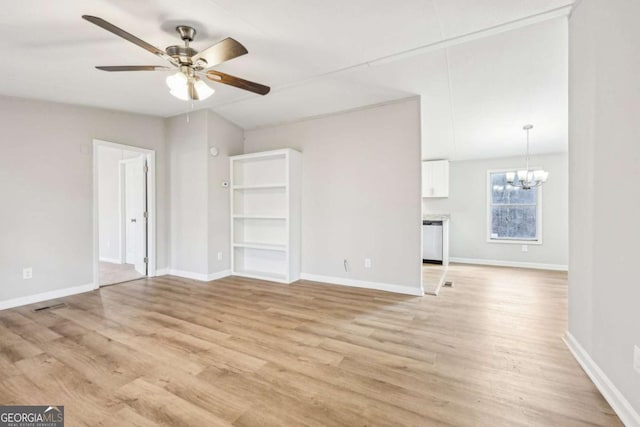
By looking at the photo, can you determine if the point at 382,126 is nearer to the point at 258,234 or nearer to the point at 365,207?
the point at 365,207

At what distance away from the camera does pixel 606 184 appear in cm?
170

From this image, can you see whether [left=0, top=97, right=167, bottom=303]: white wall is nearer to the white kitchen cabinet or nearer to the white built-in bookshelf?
the white built-in bookshelf

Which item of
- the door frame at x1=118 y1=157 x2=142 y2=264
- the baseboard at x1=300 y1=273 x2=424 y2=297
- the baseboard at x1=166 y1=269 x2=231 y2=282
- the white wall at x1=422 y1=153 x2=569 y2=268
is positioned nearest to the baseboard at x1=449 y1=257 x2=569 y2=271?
the white wall at x1=422 y1=153 x2=569 y2=268

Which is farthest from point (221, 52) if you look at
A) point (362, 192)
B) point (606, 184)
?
point (606, 184)

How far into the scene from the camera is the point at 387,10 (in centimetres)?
214

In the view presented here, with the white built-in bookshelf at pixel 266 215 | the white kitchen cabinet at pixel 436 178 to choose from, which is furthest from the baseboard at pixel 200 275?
the white kitchen cabinet at pixel 436 178

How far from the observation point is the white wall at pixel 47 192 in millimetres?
3215

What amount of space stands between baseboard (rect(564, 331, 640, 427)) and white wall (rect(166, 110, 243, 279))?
438 centimetres

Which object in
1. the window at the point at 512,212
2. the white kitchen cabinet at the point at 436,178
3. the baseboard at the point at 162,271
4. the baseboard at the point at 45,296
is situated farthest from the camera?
the white kitchen cabinet at the point at 436,178

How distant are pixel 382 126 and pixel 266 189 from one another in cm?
214

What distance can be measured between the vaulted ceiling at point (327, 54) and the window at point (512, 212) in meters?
1.76

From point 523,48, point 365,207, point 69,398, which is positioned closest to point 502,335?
point 365,207

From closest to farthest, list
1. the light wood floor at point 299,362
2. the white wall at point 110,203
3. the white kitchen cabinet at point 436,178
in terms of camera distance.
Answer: the light wood floor at point 299,362 < the white wall at point 110,203 < the white kitchen cabinet at point 436,178

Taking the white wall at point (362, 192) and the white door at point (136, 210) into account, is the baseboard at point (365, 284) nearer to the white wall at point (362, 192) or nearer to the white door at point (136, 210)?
the white wall at point (362, 192)
